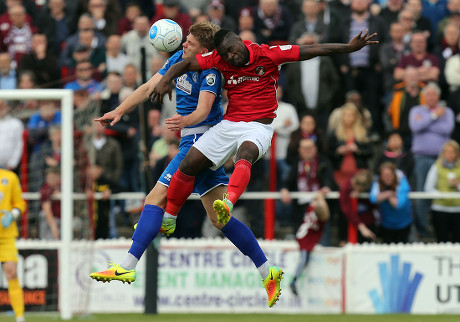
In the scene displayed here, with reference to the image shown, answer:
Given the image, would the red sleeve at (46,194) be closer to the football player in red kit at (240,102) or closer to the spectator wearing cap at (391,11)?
the spectator wearing cap at (391,11)

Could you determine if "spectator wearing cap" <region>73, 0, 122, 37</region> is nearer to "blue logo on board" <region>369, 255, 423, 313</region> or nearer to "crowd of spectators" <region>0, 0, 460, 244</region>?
"crowd of spectators" <region>0, 0, 460, 244</region>

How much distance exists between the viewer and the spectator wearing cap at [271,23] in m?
17.5

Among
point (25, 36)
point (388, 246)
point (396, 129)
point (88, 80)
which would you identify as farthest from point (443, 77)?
point (25, 36)

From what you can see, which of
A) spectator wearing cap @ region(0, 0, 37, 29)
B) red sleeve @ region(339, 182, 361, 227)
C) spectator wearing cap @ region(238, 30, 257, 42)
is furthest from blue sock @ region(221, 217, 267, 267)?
spectator wearing cap @ region(0, 0, 37, 29)

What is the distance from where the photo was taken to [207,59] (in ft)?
32.7

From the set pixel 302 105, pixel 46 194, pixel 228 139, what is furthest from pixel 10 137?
pixel 228 139

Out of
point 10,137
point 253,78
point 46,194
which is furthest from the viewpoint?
point 46,194

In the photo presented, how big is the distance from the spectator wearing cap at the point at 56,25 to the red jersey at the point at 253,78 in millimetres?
8721

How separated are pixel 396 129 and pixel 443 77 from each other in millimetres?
1174

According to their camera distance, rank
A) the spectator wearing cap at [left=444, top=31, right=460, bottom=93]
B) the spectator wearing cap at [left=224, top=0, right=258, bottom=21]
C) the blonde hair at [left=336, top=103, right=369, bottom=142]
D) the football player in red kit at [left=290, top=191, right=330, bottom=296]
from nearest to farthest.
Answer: the football player in red kit at [left=290, top=191, right=330, bottom=296]
the blonde hair at [left=336, top=103, right=369, bottom=142]
the spectator wearing cap at [left=444, top=31, right=460, bottom=93]
the spectator wearing cap at [left=224, top=0, right=258, bottom=21]

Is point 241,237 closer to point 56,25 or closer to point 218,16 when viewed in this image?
point 218,16

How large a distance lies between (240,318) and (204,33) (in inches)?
232

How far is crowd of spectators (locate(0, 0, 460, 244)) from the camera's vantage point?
15.8 meters

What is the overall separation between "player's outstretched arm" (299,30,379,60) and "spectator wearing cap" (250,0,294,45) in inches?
297
